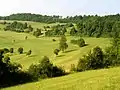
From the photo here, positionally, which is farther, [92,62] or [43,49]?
[43,49]

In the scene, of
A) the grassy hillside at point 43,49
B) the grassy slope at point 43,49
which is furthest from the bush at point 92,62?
the grassy slope at point 43,49

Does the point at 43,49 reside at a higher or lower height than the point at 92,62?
lower

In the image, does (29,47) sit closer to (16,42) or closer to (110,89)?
(16,42)

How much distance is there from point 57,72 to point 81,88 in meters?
47.1

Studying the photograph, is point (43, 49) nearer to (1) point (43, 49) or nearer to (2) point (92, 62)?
(1) point (43, 49)

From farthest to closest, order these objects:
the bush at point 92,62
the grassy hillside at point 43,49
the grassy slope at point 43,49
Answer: the grassy hillside at point 43,49, the grassy slope at point 43,49, the bush at point 92,62

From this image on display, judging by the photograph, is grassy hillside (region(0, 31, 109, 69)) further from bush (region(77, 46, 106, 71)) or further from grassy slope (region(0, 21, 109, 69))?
bush (region(77, 46, 106, 71))

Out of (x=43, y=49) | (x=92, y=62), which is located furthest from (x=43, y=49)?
(x=92, y=62)

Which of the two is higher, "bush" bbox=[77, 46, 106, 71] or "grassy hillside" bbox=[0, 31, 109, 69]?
"bush" bbox=[77, 46, 106, 71]

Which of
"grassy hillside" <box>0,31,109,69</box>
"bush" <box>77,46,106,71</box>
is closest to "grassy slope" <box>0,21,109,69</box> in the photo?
"grassy hillside" <box>0,31,109,69</box>

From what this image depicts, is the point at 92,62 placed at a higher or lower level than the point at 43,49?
higher

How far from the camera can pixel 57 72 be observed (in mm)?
78938

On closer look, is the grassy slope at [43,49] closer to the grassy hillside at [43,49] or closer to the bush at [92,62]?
the grassy hillside at [43,49]

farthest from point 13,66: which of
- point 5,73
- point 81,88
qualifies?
point 81,88
